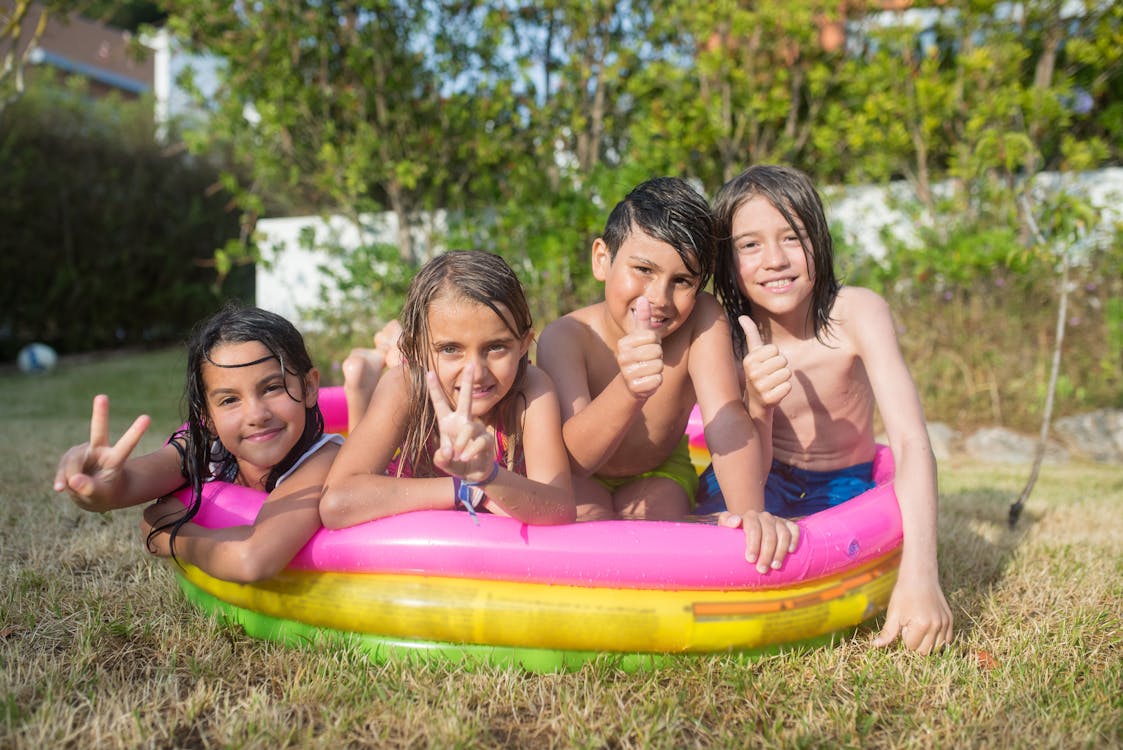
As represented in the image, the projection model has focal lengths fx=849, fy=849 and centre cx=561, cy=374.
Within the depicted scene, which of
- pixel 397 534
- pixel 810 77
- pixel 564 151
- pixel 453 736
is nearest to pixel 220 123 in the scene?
pixel 564 151

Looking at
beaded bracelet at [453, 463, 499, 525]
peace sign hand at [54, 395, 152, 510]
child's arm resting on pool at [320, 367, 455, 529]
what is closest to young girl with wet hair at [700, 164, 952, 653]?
beaded bracelet at [453, 463, 499, 525]

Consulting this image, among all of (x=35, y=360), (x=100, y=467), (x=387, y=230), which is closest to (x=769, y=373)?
(x=100, y=467)

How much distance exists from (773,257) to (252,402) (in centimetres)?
156

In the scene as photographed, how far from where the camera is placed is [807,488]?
2.93 meters

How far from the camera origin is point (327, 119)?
21.0 feet

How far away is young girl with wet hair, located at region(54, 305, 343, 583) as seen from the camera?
2.01m

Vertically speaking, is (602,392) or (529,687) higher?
(602,392)

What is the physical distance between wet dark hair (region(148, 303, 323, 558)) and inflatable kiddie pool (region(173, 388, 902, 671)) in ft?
1.61

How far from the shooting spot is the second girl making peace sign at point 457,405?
2051 mm

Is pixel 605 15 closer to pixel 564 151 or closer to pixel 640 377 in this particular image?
pixel 564 151

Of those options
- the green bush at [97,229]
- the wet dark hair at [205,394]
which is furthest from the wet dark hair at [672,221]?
the green bush at [97,229]

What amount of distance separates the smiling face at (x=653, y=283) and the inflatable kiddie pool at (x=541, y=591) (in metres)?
0.62

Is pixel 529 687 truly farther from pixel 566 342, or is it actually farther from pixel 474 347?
pixel 566 342

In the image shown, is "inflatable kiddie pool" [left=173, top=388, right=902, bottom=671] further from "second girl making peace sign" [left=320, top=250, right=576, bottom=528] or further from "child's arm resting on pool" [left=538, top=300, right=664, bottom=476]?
"child's arm resting on pool" [left=538, top=300, right=664, bottom=476]
